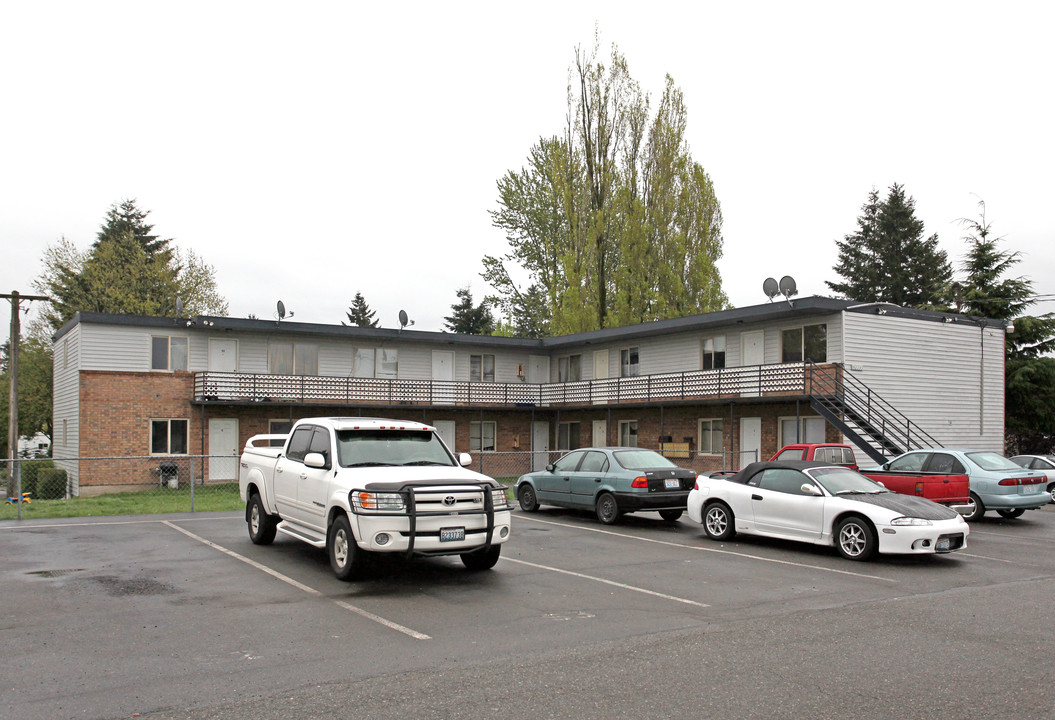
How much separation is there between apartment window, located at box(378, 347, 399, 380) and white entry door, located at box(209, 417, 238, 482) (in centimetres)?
614

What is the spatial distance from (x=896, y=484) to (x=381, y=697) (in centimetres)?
1367

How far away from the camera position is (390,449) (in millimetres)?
10852

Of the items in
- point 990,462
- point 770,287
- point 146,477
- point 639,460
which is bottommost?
point 146,477

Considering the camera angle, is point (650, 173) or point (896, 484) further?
point (650, 173)

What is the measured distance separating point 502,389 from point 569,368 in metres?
3.76

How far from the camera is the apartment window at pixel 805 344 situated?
1045 inches

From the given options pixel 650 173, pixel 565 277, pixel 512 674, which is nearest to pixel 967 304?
pixel 650 173

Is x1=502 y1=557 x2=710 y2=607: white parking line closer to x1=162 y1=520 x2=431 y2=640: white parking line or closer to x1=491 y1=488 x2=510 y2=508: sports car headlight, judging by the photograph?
x1=491 y1=488 x2=510 y2=508: sports car headlight

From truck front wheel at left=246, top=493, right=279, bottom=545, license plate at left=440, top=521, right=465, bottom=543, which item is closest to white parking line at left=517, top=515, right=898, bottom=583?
license plate at left=440, top=521, right=465, bottom=543

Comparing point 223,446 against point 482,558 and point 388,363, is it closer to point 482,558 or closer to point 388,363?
point 388,363

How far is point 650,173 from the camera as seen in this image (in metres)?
43.2

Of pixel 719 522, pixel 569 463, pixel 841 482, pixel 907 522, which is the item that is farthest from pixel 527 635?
pixel 569 463

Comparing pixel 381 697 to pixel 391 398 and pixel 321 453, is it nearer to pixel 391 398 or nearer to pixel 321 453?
pixel 321 453

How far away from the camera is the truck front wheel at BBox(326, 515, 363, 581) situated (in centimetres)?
957
